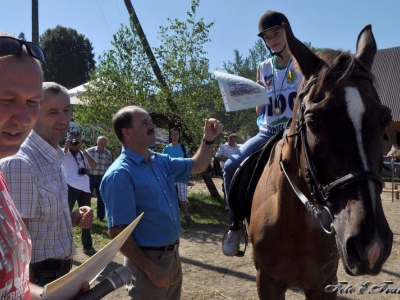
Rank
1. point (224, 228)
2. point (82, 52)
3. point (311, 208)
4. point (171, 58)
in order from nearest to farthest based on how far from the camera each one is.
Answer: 1. point (311, 208)
2. point (224, 228)
3. point (171, 58)
4. point (82, 52)

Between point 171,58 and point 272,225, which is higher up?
point 171,58

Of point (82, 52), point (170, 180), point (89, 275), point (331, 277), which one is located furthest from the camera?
point (82, 52)

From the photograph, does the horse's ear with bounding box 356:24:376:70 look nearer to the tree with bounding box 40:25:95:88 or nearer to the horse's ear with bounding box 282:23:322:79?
the horse's ear with bounding box 282:23:322:79

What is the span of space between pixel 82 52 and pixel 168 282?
4883cm

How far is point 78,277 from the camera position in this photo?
1.52m

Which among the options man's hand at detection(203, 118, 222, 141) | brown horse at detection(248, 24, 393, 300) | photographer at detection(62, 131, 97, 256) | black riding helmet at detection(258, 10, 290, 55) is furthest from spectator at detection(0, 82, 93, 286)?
photographer at detection(62, 131, 97, 256)

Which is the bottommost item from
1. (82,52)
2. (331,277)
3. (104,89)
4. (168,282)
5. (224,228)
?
(224,228)

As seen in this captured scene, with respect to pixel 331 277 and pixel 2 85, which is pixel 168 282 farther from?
pixel 2 85

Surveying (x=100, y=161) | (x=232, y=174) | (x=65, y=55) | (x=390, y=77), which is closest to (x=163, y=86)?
(x=100, y=161)

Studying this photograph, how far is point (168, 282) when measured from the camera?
9.43 feet

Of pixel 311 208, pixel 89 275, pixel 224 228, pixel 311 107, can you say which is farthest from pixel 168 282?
pixel 224 228

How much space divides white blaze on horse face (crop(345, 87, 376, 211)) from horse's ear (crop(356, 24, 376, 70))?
1.60 feet

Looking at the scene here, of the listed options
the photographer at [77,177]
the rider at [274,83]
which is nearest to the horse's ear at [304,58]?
the rider at [274,83]

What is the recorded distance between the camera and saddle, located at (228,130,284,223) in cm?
373
